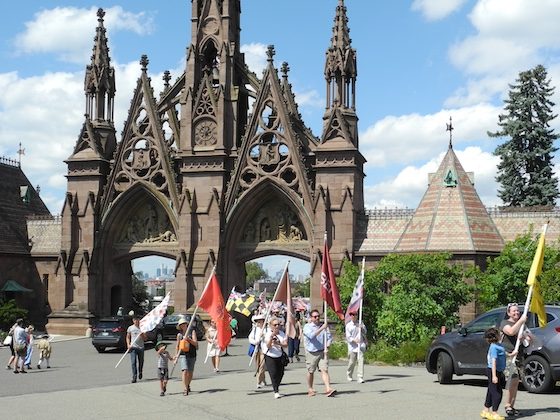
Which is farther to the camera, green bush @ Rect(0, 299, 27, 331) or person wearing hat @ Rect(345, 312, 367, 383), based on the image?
green bush @ Rect(0, 299, 27, 331)

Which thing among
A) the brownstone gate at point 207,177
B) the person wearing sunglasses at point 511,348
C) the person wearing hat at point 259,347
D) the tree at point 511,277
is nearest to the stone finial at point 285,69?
the brownstone gate at point 207,177

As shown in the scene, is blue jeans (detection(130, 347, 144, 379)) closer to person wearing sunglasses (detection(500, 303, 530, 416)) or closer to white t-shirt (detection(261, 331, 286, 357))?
white t-shirt (detection(261, 331, 286, 357))

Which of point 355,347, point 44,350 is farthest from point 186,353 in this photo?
→ point 44,350

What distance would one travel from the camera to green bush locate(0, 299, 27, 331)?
1688 inches

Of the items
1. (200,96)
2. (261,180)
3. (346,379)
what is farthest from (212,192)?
(346,379)

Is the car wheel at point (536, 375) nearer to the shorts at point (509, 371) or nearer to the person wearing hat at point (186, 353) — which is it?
the shorts at point (509, 371)

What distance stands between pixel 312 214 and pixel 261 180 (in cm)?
333

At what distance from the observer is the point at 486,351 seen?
17.8m

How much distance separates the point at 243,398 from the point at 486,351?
529cm

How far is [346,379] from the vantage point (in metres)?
21.0

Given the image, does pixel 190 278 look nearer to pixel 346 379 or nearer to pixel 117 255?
pixel 117 255

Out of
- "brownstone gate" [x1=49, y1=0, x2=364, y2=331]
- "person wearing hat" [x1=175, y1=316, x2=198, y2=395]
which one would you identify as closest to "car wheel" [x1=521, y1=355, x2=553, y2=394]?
"person wearing hat" [x1=175, y1=316, x2=198, y2=395]

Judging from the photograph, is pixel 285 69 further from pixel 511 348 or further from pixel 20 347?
pixel 511 348

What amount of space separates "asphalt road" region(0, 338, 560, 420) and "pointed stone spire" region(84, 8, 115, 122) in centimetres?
2487
